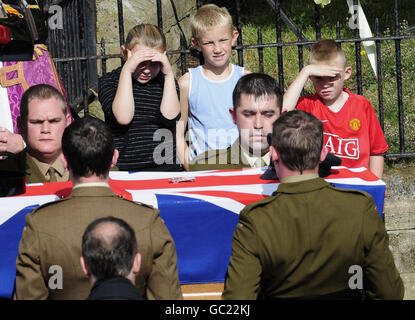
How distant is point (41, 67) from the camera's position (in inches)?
186

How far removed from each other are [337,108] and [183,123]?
1.01 metres

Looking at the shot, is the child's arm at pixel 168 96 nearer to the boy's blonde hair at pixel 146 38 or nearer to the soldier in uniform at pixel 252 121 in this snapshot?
the boy's blonde hair at pixel 146 38

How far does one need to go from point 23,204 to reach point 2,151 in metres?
0.58

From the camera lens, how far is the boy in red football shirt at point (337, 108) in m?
4.75

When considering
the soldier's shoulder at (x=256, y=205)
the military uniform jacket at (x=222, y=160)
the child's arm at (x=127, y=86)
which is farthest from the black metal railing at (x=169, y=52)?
the soldier's shoulder at (x=256, y=205)

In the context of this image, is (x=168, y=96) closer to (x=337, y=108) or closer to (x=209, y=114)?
(x=209, y=114)

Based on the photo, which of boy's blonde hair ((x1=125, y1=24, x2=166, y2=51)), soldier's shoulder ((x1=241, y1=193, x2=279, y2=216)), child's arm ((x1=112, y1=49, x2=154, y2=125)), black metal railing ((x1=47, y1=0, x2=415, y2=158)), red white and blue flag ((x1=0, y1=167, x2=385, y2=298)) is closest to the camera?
soldier's shoulder ((x1=241, y1=193, x2=279, y2=216))

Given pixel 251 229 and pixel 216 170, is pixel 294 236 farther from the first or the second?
pixel 216 170

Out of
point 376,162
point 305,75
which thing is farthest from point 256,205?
point 376,162

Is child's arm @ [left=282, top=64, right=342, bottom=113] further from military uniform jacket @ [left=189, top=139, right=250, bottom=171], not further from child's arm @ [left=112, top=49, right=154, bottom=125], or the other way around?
child's arm @ [left=112, top=49, right=154, bottom=125]

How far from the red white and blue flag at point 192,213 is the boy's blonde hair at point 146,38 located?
1.22 meters

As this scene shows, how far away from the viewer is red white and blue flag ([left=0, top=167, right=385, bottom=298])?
3.43 m

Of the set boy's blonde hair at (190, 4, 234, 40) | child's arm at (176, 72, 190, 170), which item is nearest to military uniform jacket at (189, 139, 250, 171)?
child's arm at (176, 72, 190, 170)

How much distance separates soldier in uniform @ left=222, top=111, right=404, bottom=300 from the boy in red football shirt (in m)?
1.60
